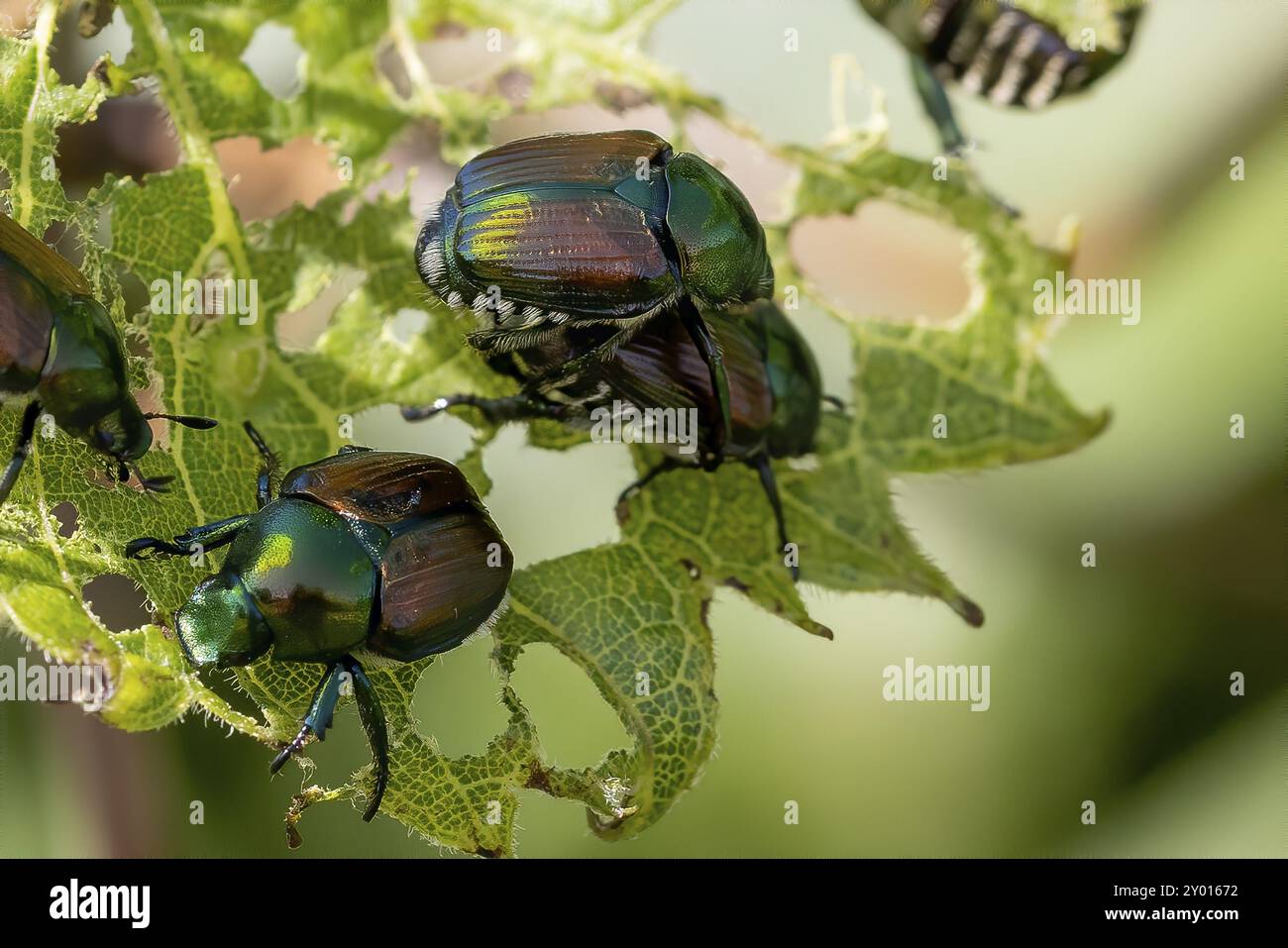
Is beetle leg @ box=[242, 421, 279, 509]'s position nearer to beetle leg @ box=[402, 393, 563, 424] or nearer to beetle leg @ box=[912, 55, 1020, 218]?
beetle leg @ box=[402, 393, 563, 424]

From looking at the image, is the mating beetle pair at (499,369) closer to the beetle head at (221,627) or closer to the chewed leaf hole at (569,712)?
the beetle head at (221,627)

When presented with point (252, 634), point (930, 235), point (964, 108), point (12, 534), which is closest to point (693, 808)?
point (252, 634)

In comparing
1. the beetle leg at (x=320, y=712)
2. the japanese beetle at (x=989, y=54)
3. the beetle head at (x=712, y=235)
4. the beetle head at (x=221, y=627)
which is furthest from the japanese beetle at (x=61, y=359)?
the japanese beetle at (x=989, y=54)

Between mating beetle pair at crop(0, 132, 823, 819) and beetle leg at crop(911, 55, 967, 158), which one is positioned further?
beetle leg at crop(911, 55, 967, 158)

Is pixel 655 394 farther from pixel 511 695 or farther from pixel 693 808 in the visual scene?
pixel 693 808

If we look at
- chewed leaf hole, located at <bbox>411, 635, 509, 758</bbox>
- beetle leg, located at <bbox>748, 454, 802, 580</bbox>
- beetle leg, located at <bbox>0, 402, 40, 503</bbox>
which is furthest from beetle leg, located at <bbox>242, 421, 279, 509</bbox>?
beetle leg, located at <bbox>748, 454, 802, 580</bbox>

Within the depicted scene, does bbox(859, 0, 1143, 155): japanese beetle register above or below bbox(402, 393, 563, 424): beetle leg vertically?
above

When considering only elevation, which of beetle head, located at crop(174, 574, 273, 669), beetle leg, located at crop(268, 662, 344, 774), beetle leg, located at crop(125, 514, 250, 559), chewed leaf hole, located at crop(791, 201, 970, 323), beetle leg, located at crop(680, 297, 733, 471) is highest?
chewed leaf hole, located at crop(791, 201, 970, 323)
